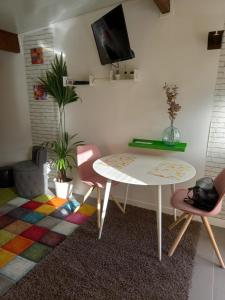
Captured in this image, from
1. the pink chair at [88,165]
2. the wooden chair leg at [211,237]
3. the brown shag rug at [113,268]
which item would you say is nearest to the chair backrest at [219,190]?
the wooden chair leg at [211,237]

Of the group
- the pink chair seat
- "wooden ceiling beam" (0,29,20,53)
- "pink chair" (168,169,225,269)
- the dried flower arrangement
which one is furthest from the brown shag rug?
"wooden ceiling beam" (0,29,20,53)

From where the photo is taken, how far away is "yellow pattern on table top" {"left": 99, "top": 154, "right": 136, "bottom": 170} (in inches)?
85.4

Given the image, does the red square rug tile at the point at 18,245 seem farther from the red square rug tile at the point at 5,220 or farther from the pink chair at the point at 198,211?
the pink chair at the point at 198,211

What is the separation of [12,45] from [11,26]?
0.28 meters

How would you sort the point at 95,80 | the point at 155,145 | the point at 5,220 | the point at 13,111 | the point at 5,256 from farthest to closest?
the point at 13,111 < the point at 95,80 < the point at 5,220 < the point at 155,145 < the point at 5,256

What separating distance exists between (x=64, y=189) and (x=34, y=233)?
2.61ft

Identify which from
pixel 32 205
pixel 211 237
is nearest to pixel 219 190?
pixel 211 237

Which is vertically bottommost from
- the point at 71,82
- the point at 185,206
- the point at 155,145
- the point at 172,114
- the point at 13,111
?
the point at 185,206

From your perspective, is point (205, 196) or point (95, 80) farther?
→ point (95, 80)

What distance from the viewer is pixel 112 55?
93.4 inches

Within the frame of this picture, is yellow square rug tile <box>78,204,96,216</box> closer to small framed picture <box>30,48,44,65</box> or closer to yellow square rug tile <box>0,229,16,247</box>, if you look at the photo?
yellow square rug tile <box>0,229,16,247</box>

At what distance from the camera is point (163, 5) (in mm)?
2057

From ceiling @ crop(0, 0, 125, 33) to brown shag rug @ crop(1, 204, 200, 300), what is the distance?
2.42 m

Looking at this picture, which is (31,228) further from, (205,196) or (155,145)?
(205,196)
